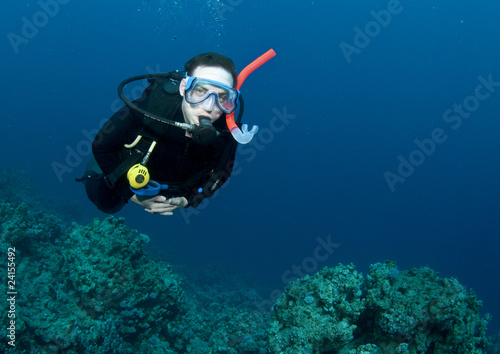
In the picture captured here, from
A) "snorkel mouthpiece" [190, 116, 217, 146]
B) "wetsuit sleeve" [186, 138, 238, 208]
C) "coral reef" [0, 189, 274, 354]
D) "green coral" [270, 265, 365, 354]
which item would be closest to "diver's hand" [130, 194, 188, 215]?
"wetsuit sleeve" [186, 138, 238, 208]

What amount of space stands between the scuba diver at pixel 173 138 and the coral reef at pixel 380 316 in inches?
111

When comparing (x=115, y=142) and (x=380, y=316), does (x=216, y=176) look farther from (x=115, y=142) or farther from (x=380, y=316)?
(x=380, y=316)

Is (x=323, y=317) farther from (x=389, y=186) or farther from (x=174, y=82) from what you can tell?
(x=389, y=186)

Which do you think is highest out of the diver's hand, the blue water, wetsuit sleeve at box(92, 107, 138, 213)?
the blue water

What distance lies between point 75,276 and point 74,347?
4.61 ft

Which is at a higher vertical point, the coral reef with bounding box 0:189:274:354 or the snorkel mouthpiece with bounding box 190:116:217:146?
the snorkel mouthpiece with bounding box 190:116:217:146

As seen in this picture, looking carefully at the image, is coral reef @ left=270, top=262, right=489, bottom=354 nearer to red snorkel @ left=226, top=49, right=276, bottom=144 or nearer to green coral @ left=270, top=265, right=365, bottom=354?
green coral @ left=270, top=265, right=365, bottom=354

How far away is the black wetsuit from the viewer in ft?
9.93

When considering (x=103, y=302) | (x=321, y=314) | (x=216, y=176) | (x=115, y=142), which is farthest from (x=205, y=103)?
(x=103, y=302)

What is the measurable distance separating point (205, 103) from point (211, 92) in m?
0.13

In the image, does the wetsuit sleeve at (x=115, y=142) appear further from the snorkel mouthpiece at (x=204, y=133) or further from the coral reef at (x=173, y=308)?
the coral reef at (x=173, y=308)

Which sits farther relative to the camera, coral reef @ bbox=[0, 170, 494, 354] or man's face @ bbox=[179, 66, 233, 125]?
coral reef @ bbox=[0, 170, 494, 354]

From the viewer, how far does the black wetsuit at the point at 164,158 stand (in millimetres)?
3027

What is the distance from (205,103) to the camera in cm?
301
